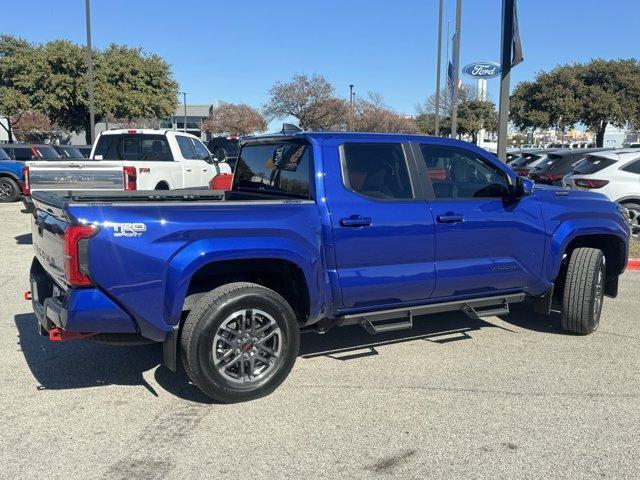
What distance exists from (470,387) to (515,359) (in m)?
0.81

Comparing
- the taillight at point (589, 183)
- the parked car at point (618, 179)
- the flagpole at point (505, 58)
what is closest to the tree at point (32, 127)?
the flagpole at point (505, 58)

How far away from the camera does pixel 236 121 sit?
Result: 65.0 metres

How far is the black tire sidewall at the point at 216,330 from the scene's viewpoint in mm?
3869

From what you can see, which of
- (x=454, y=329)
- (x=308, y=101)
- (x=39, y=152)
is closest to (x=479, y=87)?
(x=308, y=101)

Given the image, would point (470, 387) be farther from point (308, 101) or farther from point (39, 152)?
point (308, 101)

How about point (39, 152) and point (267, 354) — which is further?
point (39, 152)

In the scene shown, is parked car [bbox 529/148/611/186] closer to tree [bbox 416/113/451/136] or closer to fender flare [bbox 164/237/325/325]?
fender flare [bbox 164/237/325/325]

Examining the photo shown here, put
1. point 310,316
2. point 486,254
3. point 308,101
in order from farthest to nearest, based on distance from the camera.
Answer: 1. point 308,101
2. point 486,254
3. point 310,316

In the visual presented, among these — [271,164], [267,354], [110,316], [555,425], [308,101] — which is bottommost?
[555,425]

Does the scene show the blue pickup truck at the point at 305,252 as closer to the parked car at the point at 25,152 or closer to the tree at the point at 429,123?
the parked car at the point at 25,152

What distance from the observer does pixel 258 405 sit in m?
4.09

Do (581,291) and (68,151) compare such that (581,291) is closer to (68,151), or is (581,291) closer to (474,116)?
(68,151)

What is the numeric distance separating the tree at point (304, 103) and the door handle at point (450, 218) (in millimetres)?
41749

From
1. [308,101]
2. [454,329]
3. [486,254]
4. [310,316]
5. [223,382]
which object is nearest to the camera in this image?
[223,382]
